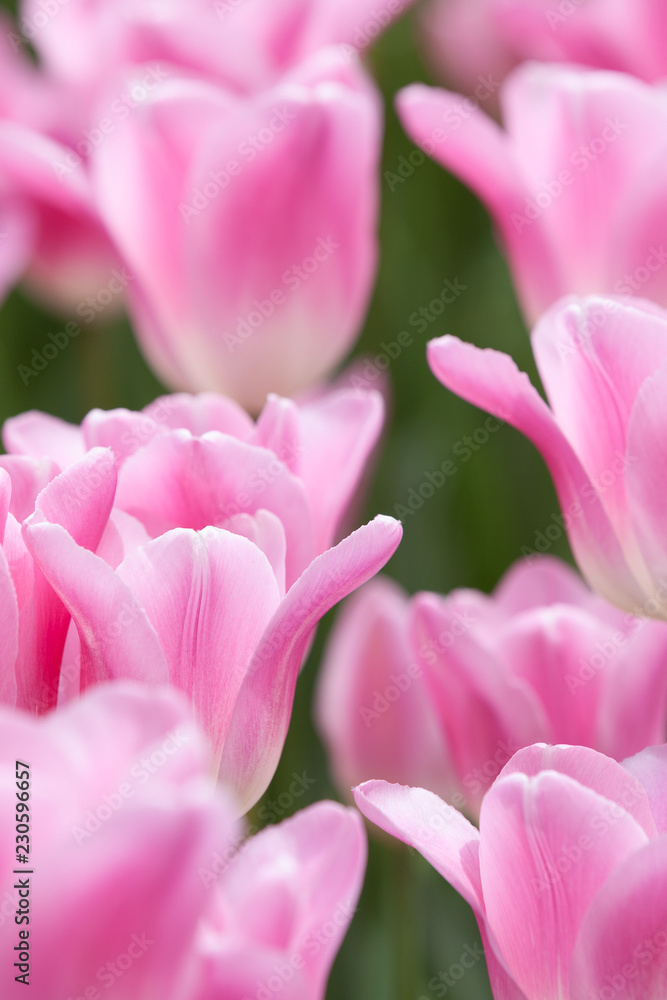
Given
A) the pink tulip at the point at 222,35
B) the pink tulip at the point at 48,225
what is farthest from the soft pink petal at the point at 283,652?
the pink tulip at the point at 222,35

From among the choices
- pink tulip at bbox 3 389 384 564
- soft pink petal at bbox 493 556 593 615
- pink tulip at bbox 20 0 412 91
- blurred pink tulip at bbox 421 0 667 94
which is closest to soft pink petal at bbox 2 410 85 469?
pink tulip at bbox 3 389 384 564

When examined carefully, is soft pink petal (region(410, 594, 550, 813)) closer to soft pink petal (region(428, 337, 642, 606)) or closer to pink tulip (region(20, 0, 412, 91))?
soft pink petal (region(428, 337, 642, 606))

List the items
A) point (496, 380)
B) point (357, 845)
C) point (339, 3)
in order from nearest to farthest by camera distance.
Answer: point (357, 845), point (496, 380), point (339, 3)

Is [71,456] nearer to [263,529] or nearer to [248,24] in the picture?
[263,529]

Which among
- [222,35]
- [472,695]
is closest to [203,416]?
[472,695]

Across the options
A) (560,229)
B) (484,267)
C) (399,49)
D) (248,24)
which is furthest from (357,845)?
(399,49)

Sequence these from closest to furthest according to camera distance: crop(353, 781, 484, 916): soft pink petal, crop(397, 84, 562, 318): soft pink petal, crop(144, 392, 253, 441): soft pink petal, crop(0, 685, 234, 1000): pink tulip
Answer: crop(0, 685, 234, 1000): pink tulip < crop(353, 781, 484, 916): soft pink petal < crop(144, 392, 253, 441): soft pink petal < crop(397, 84, 562, 318): soft pink petal

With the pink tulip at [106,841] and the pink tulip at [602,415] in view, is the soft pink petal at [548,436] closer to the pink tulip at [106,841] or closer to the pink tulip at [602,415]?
the pink tulip at [602,415]

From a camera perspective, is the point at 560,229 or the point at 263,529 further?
the point at 560,229
